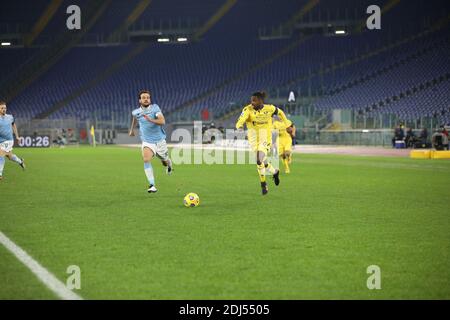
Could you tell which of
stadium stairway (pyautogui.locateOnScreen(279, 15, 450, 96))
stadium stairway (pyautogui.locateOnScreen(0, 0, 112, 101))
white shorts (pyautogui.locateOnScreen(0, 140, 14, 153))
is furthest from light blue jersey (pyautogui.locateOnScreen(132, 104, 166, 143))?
stadium stairway (pyautogui.locateOnScreen(0, 0, 112, 101))

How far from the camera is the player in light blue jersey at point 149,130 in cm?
1281

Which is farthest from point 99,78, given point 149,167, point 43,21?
point 149,167

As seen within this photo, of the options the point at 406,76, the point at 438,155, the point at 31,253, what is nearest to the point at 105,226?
the point at 31,253

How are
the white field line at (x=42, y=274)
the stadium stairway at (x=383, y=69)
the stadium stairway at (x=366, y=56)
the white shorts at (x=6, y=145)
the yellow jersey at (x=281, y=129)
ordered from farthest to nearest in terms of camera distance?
the stadium stairway at (x=366, y=56) → the stadium stairway at (x=383, y=69) → the yellow jersey at (x=281, y=129) → the white shorts at (x=6, y=145) → the white field line at (x=42, y=274)

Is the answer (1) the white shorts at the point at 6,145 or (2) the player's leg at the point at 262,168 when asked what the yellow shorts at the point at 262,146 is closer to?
(2) the player's leg at the point at 262,168

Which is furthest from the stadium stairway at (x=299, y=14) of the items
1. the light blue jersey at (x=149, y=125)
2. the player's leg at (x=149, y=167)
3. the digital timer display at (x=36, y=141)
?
the player's leg at (x=149, y=167)

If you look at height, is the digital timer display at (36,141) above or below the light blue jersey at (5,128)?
below

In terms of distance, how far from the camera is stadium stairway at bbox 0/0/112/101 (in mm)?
58484

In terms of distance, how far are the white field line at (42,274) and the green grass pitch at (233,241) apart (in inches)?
2.9

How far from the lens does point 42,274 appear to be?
5488 mm

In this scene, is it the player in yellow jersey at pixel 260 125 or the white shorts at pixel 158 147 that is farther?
the white shorts at pixel 158 147

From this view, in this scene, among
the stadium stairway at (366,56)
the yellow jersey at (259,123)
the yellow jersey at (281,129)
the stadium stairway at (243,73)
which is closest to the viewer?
the yellow jersey at (259,123)

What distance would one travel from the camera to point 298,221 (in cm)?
874

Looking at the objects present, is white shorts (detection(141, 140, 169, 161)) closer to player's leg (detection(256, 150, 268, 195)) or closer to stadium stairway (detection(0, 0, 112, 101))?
player's leg (detection(256, 150, 268, 195))
